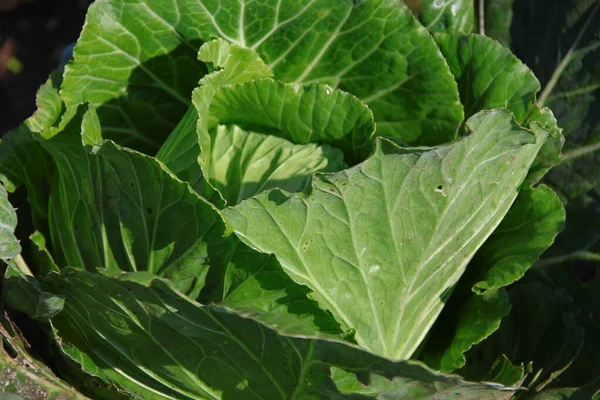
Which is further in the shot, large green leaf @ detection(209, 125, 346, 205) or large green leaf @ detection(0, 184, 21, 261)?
large green leaf @ detection(209, 125, 346, 205)

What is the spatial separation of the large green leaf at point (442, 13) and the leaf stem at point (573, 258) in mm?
888

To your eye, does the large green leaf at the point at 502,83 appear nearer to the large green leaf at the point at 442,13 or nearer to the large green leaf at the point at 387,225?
the large green leaf at the point at 442,13

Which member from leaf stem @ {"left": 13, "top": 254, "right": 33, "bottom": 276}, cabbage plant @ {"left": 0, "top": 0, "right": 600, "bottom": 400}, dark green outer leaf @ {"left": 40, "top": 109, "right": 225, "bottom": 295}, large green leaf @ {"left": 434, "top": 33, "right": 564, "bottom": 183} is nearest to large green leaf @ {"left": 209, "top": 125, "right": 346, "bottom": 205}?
cabbage plant @ {"left": 0, "top": 0, "right": 600, "bottom": 400}

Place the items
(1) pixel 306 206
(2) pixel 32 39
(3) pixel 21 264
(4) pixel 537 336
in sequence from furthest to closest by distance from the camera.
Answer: (2) pixel 32 39 < (4) pixel 537 336 < (3) pixel 21 264 < (1) pixel 306 206

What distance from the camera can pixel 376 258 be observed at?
2.10 meters

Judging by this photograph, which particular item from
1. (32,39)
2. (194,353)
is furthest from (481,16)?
(32,39)

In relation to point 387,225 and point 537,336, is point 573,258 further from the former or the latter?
point 387,225

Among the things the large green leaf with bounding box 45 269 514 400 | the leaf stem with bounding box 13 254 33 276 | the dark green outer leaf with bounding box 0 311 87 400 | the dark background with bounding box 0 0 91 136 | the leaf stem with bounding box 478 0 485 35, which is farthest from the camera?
the dark background with bounding box 0 0 91 136

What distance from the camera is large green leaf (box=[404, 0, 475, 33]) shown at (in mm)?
2791

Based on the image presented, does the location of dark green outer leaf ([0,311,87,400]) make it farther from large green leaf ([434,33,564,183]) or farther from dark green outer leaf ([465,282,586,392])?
large green leaf ([434,33,564,183])

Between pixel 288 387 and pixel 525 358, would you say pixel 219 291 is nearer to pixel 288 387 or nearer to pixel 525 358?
pixel 288 387

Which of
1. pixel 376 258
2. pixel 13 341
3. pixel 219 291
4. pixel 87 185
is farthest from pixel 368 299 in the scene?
pixel 13 341

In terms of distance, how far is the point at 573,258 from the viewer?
2.78m

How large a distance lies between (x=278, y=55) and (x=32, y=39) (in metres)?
2.53
